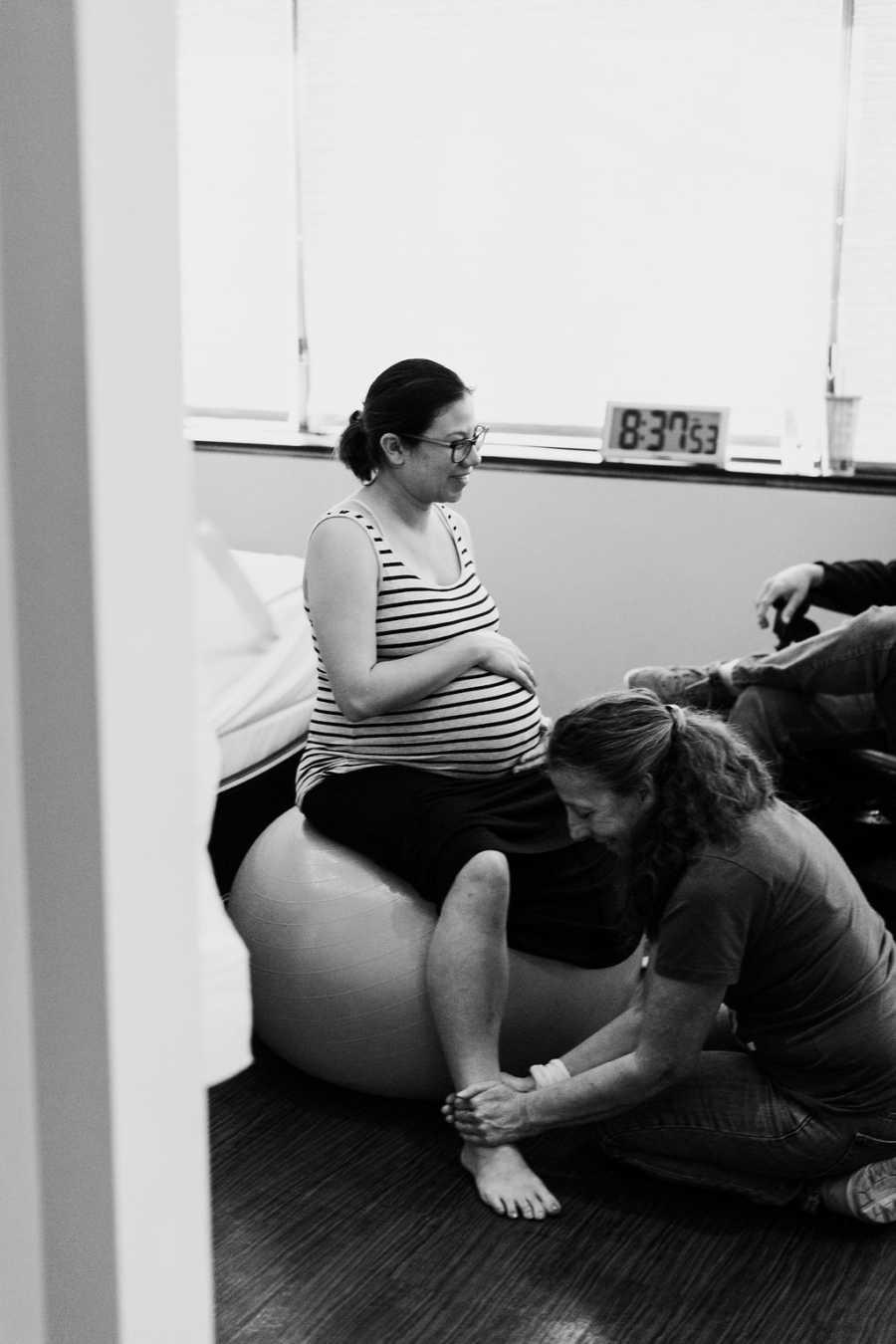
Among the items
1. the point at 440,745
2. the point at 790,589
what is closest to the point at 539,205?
the point at 790,589

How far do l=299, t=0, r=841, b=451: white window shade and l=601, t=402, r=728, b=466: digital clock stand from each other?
155 mm

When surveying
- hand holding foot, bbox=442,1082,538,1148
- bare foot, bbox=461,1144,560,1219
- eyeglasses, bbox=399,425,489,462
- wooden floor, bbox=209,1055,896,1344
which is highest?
eyeglasses, bbox=399,425,489,462

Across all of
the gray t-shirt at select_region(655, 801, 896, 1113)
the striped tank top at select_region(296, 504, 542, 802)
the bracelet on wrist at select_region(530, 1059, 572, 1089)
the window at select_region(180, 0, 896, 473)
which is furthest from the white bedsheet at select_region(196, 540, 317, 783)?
the window at select_region(180, 0, 896, 473)

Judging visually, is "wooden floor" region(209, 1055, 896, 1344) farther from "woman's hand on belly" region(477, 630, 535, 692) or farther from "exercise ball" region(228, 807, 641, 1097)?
"woman's hand on belly" region(477, 630, 535, 692)

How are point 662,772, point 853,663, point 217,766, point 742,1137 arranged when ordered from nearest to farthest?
point 217,766 → point 662,772 → point 742,1137 → point 853,663

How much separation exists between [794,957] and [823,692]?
947mm

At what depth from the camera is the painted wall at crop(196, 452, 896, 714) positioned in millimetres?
3623

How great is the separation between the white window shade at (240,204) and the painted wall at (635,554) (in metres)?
0.53

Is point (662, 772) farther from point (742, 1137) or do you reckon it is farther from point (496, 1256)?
point (496, 1256)

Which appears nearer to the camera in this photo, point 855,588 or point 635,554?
point 855,588

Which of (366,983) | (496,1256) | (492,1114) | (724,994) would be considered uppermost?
(724,994)

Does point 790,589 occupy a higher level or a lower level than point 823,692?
higher

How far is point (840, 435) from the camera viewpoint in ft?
11.8

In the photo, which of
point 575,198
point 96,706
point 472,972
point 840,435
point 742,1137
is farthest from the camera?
point 575,198
